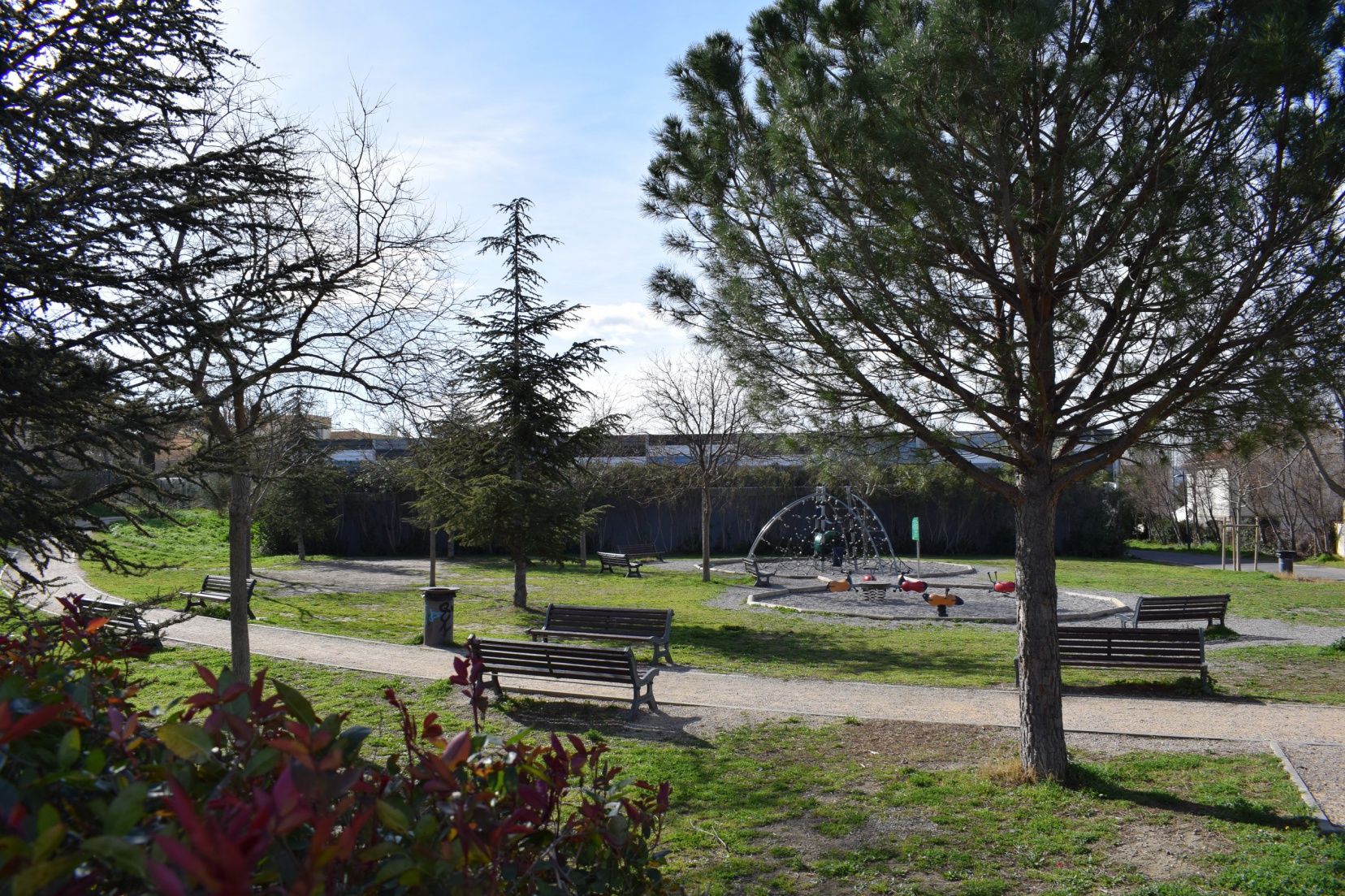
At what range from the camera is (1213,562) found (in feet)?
98.5

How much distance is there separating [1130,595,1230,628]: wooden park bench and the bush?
45.9 feet

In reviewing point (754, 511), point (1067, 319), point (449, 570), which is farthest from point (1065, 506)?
point (1067, 319)

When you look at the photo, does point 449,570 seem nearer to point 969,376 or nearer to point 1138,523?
point 969,376

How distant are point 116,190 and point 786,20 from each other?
4.67 m

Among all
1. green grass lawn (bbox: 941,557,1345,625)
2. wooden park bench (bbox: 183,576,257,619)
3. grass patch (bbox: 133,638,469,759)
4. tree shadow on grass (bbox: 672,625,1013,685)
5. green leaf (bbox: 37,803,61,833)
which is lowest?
tree shadow on grass (bbox: 672,625,1013,685)

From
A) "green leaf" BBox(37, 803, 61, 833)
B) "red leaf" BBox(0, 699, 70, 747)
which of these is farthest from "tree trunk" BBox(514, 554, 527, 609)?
"green leaf" BBox(37, 803, 61, 833)

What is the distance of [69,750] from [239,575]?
758 centimetres

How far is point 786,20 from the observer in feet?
21.0

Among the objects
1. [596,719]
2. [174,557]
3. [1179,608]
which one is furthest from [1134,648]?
[174,557]

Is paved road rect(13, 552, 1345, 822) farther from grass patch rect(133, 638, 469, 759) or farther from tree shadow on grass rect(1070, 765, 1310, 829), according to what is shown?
tree shadow on grass rect(1070, 765, 1310, 829)

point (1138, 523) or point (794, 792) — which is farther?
point (1138, 523)

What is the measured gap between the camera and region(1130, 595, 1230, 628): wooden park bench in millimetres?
13945

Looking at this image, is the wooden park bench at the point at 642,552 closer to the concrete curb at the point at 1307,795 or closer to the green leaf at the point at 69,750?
the concrete curb at the point at 1307,795

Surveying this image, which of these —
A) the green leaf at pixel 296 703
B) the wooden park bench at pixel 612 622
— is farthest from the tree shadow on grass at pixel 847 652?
the green leaf at pixel 296 703
